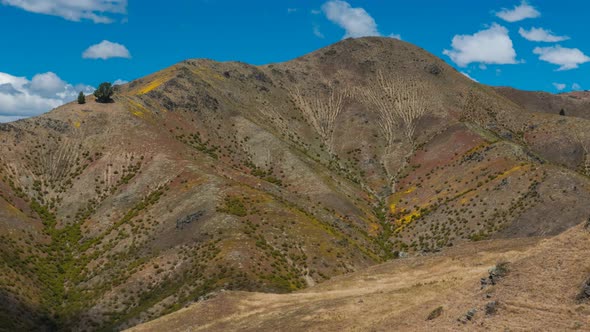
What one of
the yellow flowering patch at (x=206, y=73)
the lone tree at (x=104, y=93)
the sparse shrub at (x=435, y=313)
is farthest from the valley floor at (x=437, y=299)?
the yellow flowering patch at (x=206, y=73)

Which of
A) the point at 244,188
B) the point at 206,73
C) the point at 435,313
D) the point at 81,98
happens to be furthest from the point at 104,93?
the point at 435,313

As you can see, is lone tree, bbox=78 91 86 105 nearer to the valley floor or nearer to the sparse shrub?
the valley floor

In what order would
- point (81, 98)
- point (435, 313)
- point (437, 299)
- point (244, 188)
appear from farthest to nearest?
1. point (81, 98)
2. point (244, 188)
3. point (437, 299)
4. point (435, 313)

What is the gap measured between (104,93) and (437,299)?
101m

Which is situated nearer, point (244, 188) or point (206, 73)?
point (244, 188)

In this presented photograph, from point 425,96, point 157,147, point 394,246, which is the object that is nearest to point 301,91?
point 425,96

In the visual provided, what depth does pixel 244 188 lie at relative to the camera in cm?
8931

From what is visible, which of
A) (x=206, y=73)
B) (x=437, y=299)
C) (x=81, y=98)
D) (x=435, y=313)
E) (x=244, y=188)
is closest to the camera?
(x=435, y=313)

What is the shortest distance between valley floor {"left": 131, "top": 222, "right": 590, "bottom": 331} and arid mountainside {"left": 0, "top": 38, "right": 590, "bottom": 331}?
10822mm

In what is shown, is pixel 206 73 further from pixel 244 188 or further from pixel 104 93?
pixel 244 188

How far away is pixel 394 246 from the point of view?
9106 cm

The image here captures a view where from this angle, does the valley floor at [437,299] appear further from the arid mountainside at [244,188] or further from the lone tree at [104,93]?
the lone tree at [104,93]

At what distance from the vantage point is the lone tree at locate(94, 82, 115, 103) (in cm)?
11712

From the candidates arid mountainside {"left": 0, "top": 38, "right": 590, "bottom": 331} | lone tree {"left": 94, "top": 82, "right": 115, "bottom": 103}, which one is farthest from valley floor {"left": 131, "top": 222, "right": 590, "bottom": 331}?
lone tree {"left": 94, "top": 82, "right": 115, "bottom": 103}
